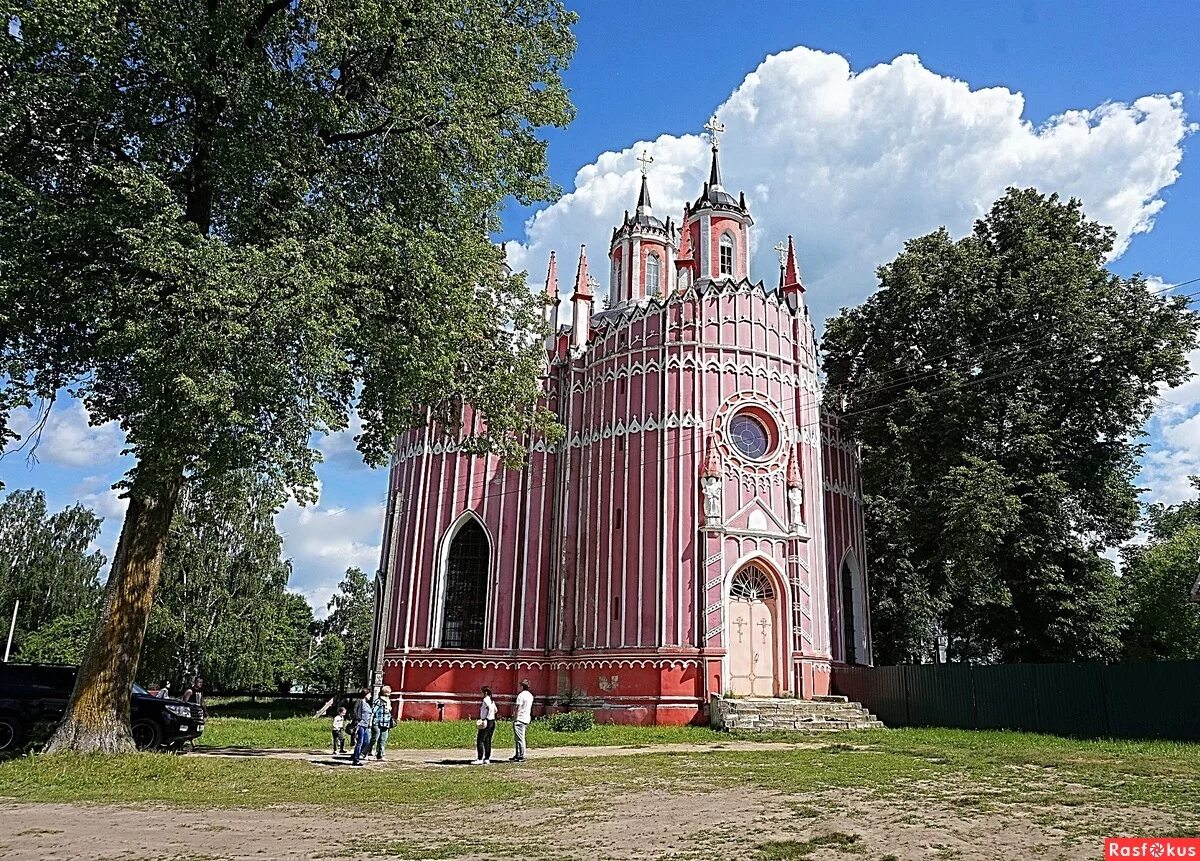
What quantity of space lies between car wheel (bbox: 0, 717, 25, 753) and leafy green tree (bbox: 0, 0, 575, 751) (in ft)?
11.2

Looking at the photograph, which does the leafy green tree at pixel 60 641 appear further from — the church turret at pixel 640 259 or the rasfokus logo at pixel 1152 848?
the rasfokus logo at pixel 1152 848

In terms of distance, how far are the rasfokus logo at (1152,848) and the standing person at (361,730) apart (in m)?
11.4

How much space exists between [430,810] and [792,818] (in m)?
4.01

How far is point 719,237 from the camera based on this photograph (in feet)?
98.6

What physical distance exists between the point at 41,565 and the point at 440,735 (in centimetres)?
4466

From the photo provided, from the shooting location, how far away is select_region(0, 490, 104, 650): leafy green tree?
53.4 m

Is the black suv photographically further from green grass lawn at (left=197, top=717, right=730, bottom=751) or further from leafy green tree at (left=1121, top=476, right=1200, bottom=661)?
leafy green tree at (left=1121, top=476, right=1200, bottom=661)

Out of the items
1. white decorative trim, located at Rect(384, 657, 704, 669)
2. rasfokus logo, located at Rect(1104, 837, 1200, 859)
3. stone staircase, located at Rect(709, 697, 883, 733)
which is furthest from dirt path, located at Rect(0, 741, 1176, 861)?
white decorative trim, located at Rect(384, 657, 704, 669)

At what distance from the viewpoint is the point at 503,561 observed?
27844 mm

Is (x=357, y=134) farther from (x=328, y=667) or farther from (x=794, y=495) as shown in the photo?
(x=328, y=667)

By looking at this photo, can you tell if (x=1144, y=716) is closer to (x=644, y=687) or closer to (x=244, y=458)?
(x=644, y=687)

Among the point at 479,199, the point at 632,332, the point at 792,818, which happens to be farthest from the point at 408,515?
the point at 792,818

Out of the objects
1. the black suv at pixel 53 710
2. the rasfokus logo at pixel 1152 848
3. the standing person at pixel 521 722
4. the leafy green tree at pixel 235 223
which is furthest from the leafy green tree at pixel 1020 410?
the black suv at pixel 53 710

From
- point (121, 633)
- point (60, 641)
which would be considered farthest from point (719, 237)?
point (60, 641)
